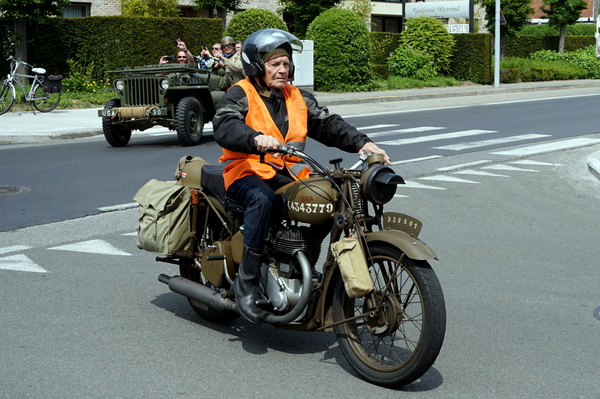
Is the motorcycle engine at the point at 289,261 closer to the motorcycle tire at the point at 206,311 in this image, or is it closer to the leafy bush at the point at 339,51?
the motorcycle tire at the point at 206,311

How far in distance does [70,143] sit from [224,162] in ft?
38.0

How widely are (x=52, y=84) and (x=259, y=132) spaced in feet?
55.7

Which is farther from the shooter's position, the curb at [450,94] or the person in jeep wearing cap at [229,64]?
the curb at [450,94]

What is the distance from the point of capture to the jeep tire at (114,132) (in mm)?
14711

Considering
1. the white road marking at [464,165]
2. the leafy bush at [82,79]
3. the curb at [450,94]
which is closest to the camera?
the white road marking at [464,165]

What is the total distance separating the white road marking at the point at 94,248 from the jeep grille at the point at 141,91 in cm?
799

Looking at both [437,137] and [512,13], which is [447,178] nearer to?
[437,137]

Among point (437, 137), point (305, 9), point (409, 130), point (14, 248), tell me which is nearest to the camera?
point (14, 248)

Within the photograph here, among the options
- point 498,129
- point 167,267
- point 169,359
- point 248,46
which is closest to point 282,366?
point 169,359

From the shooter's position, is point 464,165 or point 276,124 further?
point 464,165

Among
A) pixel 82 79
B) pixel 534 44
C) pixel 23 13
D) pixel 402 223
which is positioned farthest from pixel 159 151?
pixel 534 44

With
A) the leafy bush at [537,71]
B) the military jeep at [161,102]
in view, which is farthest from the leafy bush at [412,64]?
the military jeep at [161,102]

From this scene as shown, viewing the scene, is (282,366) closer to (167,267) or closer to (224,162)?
(224,162)

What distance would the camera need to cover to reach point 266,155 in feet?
15.1
